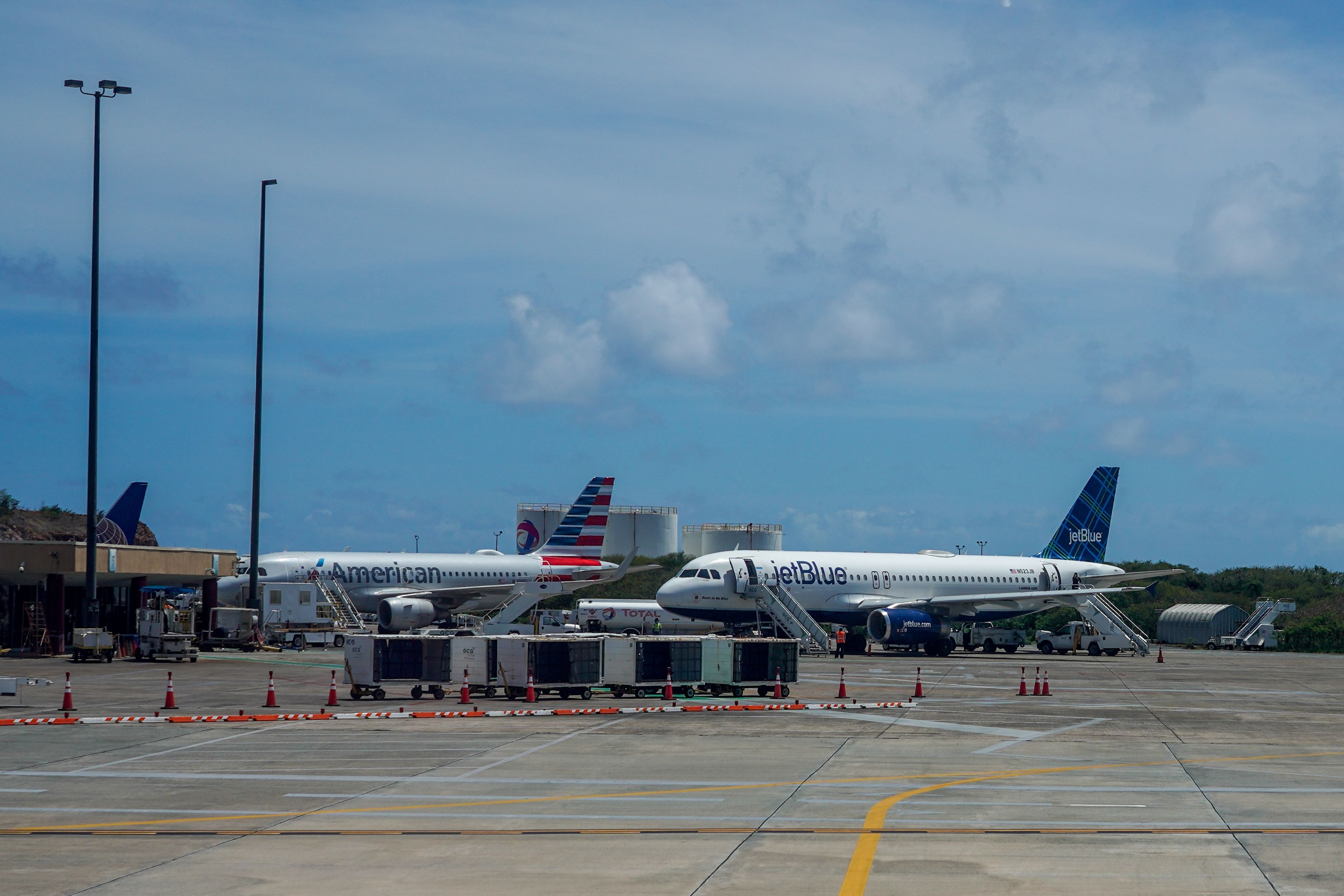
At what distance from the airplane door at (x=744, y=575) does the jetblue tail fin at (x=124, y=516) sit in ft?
90.2

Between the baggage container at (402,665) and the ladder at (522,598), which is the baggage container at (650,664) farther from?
the ladder at (522,598)

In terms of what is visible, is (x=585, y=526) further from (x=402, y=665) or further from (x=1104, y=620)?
(x=402, y=665)

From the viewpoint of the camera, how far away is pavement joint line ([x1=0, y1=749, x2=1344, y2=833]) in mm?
14938

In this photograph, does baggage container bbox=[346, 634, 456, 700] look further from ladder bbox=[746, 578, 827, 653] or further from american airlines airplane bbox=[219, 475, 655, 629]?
american airlines airplane bbox=[219, 475, 655, 629]

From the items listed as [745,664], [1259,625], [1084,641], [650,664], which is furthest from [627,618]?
[650,664]

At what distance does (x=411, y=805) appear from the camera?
55.9 feet

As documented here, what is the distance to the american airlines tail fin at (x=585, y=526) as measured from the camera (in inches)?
3364

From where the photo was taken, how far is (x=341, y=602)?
230 feet

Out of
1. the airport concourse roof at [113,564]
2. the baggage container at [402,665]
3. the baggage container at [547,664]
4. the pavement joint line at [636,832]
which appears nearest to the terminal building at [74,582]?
the airport concourse roof at [113,564]

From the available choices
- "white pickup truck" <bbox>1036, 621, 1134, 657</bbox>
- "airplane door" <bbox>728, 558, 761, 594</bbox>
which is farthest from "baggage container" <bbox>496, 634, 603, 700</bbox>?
"white pickup truck" <bbox>1036, 621, 1134, 657</bbox>

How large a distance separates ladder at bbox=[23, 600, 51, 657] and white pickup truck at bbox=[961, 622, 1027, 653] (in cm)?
4448

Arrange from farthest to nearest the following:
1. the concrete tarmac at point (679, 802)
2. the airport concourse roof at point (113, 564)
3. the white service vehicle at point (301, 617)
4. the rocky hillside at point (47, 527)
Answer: the rocky hillside at point (47, 527) → the white service vehicle at point (301, 617) → the airport concourse roof at point (113, 564) → the concrete tarmac at point (679, 802)

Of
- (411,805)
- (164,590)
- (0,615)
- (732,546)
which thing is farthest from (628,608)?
(411,805)

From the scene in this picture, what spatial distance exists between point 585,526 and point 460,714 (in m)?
56.4
